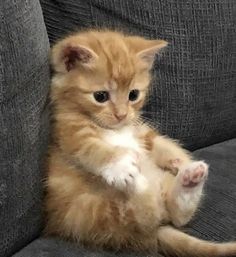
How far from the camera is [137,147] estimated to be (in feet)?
4.06

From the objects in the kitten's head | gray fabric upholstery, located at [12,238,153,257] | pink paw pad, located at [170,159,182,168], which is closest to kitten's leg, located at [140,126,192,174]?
pink paw pad, located at [170,159,182,168]

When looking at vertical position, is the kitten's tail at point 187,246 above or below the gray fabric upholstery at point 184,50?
below

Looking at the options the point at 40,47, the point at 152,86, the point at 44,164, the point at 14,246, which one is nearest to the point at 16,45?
the point at 40,47

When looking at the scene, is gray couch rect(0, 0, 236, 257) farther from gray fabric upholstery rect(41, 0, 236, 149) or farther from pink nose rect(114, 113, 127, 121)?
pink nose rect(114, 113, 127, 121)

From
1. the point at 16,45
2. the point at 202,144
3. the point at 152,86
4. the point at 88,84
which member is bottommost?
the point at 202,144

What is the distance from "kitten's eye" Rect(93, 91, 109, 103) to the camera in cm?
117

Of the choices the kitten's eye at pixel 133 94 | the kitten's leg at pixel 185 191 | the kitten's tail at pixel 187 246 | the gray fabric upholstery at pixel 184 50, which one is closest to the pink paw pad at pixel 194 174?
the kitten's leg at pixel 185 191

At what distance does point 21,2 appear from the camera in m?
1.08

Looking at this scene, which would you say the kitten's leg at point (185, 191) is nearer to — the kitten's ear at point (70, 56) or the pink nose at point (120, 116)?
the pink nose at point (120, 116)

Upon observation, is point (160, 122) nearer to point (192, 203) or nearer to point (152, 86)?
point (152, 86)

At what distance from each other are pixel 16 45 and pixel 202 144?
0.75 metres

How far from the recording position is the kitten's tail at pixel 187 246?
42.9 inches

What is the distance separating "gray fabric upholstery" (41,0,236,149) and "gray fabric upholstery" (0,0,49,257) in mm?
244

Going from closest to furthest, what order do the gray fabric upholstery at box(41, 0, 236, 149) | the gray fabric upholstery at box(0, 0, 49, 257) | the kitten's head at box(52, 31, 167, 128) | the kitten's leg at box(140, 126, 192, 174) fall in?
the gray fabric upholstery at box(0, 0, 49, 257) → the kitten's head at box(52, 31, 167, 128) → the kitten's leg at box(140, 126, 192, 174) → the gray fabric upholstery at box(41, 0, 236, 149)
